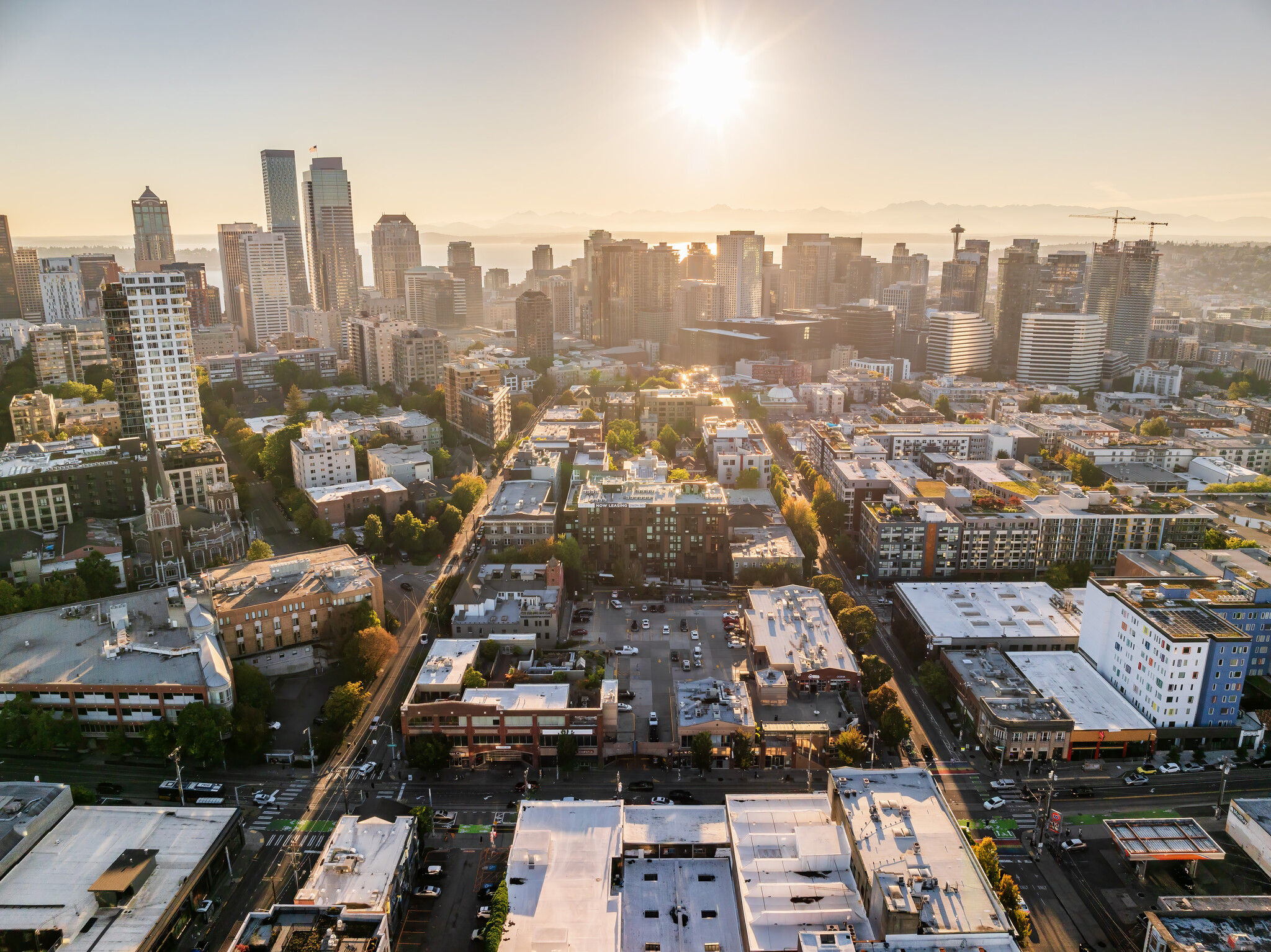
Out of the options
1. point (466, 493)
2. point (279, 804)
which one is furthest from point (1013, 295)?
point (279, 804)

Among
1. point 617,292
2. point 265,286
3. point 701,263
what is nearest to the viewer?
point 265,286

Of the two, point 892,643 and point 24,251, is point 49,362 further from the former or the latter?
point 892,643

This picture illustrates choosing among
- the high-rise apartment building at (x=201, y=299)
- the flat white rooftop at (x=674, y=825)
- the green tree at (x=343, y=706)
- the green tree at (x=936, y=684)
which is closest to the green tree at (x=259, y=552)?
the green tree at (x=343, y=706)

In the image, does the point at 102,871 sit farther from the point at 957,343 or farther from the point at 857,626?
the point at 957,343

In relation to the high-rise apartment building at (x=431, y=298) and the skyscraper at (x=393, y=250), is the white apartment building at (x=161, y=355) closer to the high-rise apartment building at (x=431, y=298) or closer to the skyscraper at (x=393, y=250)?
the high-rise apartment building at (x=431, y=298)

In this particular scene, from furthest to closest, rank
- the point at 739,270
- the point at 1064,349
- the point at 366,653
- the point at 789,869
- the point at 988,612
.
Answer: the point at 739,270 → the point at 1064,349 → the point at 988,612 → the point at 366,653 → the point at 789,869

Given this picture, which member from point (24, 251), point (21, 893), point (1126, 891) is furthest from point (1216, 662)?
point (24, 251)

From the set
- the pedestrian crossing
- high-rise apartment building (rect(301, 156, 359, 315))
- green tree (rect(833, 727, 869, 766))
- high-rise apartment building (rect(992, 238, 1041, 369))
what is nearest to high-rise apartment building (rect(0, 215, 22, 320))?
high-rise apartment building (rect(301, 156, 359, 315))

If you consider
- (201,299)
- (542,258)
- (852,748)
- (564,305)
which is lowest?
(852,748)
